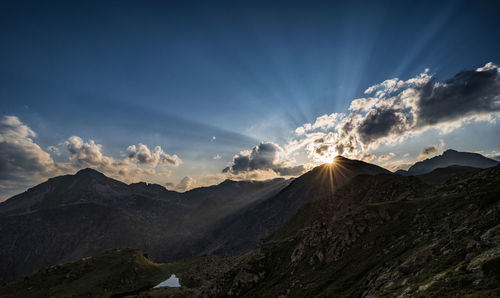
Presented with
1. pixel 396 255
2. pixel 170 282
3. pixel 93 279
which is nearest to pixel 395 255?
pixel 396 255

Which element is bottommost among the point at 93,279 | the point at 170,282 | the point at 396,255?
the point at 170,282

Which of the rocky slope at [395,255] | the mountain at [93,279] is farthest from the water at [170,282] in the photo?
the rocky slope at [395,255]

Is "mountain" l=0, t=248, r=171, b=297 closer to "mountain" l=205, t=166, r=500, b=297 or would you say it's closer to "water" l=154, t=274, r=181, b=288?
"water" l=154, t=274, r=181, b=288

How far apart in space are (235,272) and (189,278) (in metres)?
65.2

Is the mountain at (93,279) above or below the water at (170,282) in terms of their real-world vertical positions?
above

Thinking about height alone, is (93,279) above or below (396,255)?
below

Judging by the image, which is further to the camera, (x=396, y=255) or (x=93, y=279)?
(x=93, y=279)

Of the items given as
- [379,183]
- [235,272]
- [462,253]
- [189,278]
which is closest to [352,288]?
[462,253]

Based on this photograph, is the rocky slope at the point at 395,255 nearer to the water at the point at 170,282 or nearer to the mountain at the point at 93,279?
the mountain at the point at 93,279

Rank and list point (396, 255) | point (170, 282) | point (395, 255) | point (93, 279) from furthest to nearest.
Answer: point (170, 282) < point (93, 279) < point (395, 255) < point (396, 255)

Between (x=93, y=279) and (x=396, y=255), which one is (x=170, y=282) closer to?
(x=93, y=279)

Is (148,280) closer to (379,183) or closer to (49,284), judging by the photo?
(49,284)

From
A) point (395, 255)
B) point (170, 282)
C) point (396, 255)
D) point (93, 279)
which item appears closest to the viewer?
point (396, 255)

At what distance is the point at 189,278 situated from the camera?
150 meters
